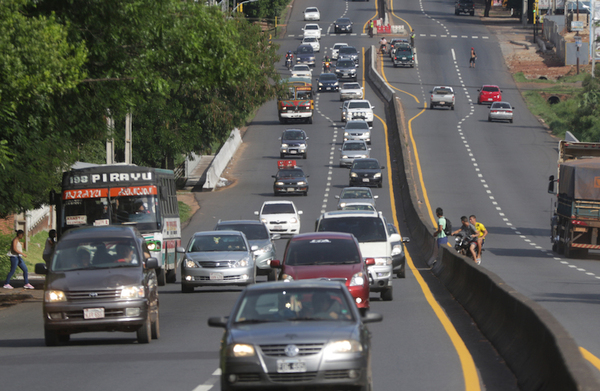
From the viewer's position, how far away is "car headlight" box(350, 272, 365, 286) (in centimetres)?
1584

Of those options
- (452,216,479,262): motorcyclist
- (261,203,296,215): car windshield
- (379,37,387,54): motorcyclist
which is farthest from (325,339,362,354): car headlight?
(379,37,387,54): motorcyclist

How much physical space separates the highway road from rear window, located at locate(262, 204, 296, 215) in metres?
1.59

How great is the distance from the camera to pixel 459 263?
68.7ft

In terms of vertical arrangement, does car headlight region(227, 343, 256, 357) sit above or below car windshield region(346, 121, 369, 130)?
below

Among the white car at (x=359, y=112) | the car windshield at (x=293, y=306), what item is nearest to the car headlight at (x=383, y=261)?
the car windshield at (x=293, y=306)

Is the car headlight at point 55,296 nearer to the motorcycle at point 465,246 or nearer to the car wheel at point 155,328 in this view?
the car wheel at point 155,328

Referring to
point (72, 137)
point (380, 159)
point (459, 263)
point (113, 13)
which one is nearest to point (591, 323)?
point (459, 263)

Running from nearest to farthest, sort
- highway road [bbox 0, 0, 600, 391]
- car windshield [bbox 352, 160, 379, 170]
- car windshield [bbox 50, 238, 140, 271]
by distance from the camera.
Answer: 1. highway road [bbox 0, 0, 600, 391]
2. car windshield [bbox 50, 238, 140, 271]
3. car windshield [bbox 352, 160, 379, 170]

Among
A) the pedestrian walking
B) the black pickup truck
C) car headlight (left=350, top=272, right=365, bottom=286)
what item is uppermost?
the black pickup truck

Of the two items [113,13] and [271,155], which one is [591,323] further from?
[271,155]

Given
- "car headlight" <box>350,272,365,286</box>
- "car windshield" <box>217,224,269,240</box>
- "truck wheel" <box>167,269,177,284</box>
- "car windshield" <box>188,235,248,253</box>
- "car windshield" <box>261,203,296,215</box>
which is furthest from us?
"car windshield" <box>261,203,296,215</box>

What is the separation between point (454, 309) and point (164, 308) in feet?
18.9

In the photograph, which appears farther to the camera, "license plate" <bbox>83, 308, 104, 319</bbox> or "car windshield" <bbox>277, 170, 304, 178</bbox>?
"car windshield" <bbox>277, 170, 304, 178</bbox>

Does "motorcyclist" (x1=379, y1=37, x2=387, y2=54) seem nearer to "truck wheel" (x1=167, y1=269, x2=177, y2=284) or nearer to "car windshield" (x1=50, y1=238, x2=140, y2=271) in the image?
"truck wheel" (x1=167, y1=269, x2=177, y2=284)
